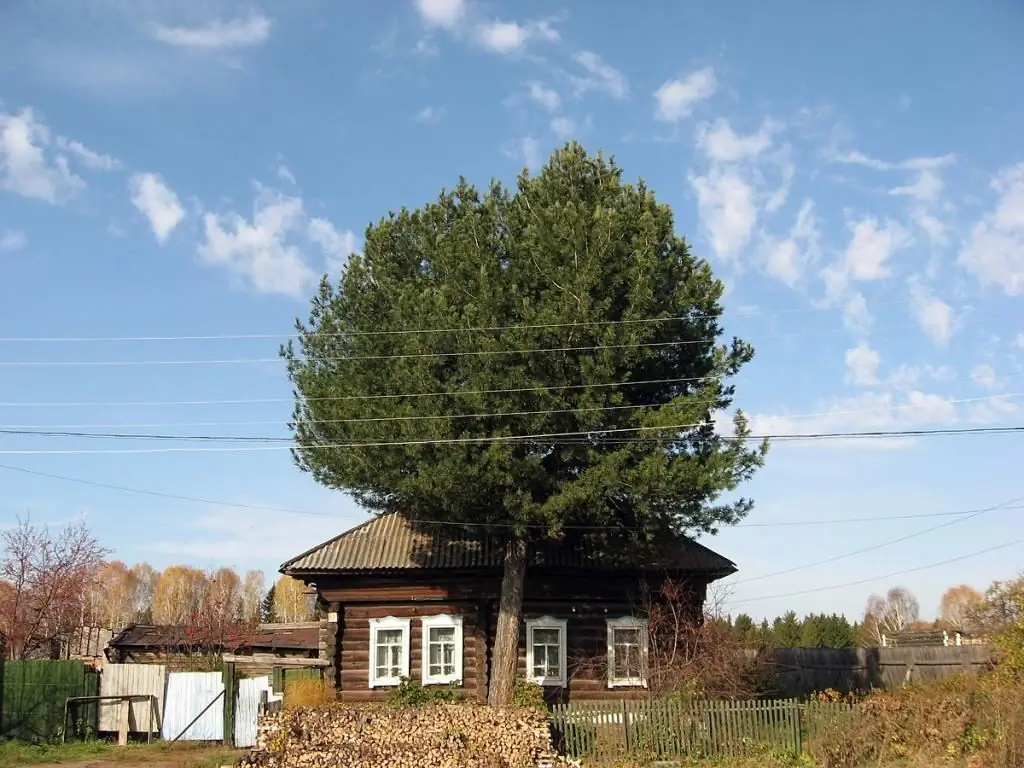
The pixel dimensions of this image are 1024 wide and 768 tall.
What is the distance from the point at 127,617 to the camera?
122m

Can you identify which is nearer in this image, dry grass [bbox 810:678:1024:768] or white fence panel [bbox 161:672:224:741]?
dry grass [bbox 810:678:1024:768]

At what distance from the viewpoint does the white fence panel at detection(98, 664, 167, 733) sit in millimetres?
23578

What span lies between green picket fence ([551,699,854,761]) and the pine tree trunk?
8.12 feet

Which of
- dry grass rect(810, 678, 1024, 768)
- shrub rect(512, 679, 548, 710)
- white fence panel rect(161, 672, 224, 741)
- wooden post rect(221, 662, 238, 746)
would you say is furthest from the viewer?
white fence panel rect(161, 672, 224, 741)

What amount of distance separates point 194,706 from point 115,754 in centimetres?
260

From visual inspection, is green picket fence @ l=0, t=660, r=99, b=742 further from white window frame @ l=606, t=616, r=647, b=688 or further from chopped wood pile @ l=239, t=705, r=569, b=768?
white window frame @ l=606, t=616, r=647, b=688

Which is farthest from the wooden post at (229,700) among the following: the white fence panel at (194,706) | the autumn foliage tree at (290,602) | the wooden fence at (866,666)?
the autumn foliage tree at (290,602)

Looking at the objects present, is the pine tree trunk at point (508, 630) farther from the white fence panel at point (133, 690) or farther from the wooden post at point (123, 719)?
the wooden post at point (123, 719)

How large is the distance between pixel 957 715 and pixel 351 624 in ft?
47.5

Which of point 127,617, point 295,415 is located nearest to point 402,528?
point 295,415

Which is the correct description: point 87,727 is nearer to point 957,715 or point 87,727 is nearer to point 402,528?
point 402,528

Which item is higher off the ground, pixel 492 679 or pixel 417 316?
pixel 417 316

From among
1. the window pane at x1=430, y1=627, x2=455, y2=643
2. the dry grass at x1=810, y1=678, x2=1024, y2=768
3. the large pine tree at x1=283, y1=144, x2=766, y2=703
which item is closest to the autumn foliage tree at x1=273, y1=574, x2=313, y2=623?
the window pane at x1=430, y1=627, x2=455, y2=643

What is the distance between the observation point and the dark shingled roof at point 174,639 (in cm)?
4278
